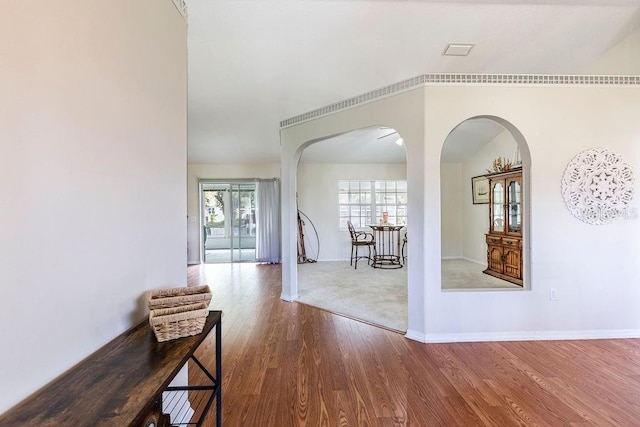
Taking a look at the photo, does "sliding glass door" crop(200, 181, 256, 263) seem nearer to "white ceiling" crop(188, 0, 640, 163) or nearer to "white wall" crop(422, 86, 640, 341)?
"white ceiling" crop(188, 0, 640, 163)

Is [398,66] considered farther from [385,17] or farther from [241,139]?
[241,139]

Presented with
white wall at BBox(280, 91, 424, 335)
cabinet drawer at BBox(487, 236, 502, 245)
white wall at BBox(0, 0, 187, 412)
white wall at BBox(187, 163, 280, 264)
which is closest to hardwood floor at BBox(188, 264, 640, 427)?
white wall at BBox(280, 91, 424, 335)

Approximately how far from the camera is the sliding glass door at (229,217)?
702cm

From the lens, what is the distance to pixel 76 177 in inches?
38.4

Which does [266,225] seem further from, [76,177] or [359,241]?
[76,177]

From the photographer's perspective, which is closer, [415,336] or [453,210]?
[415,336]

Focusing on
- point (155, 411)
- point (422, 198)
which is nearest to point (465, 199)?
point (422, 198)

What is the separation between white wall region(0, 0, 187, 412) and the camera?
2.53 feet

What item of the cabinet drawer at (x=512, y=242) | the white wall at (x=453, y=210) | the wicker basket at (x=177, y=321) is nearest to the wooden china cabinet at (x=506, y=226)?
the cabinet drawer at (x=512, y=242)

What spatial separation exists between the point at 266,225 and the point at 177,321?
5.75 m

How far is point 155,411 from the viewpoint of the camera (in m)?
1.08

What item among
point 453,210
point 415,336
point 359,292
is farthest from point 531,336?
point 453,210

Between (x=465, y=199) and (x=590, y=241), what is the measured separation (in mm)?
4092

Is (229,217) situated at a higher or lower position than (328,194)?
lower
